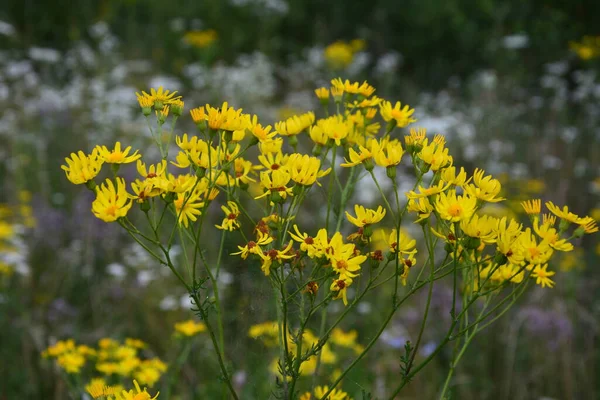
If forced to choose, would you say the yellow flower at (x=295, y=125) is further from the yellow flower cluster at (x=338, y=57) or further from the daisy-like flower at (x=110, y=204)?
the yellow flower cluster at (x=338, y=57)

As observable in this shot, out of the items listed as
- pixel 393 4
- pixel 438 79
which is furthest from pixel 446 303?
pixel 393 4

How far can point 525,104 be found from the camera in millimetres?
5852

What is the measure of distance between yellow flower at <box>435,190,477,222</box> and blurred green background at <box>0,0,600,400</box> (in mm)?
391

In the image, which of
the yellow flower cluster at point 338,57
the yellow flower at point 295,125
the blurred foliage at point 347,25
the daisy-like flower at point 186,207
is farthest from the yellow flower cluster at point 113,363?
the blurred foliage at point 347,25

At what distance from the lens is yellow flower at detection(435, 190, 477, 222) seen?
857 mm

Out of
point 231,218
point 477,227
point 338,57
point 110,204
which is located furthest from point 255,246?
point 338,57

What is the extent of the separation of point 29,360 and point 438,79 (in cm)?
519

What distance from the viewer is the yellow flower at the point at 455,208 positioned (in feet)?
2.81

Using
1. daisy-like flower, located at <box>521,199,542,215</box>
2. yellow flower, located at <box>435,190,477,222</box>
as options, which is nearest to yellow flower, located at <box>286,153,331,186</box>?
yellow flower, located at <box>435,190,477,222</box>

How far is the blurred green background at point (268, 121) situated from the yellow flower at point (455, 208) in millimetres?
391

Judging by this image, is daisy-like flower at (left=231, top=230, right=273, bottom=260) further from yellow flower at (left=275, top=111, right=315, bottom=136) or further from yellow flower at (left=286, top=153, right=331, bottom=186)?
yellow flower at (left=275, top=111, right=315, bottom=136)

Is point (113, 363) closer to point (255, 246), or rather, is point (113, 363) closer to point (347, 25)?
point (255, 246)

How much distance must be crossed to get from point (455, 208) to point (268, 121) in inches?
141

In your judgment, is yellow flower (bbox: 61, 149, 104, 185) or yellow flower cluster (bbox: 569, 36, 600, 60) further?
yellow flower cluster (bbox: 569, 36, 600, 60)
